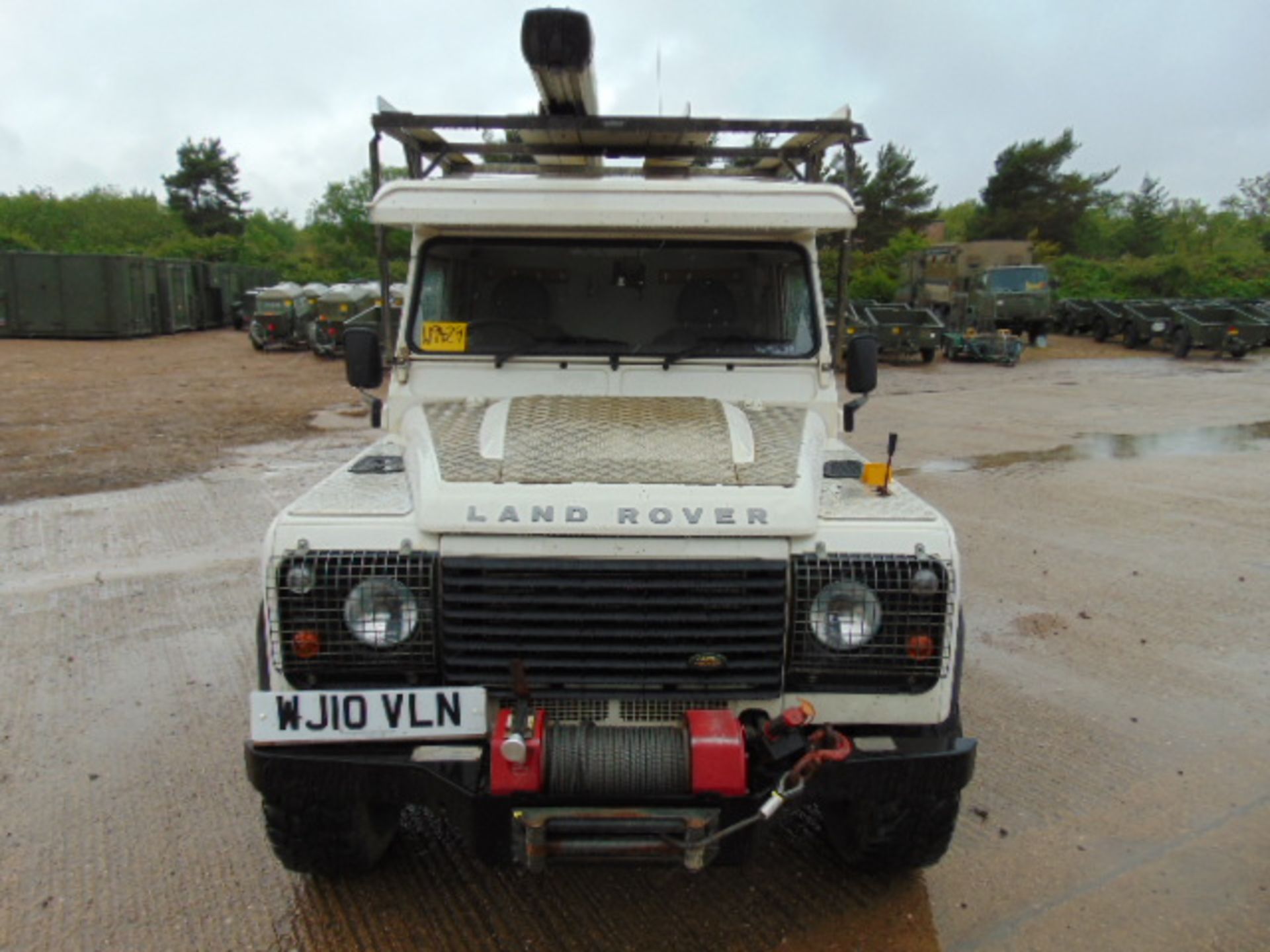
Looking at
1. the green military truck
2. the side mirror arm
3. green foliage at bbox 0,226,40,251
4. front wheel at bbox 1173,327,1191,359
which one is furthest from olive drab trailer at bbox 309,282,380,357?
green foliage at bbox 0,226,40,251

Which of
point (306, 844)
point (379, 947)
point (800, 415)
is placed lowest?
point (379, 947)

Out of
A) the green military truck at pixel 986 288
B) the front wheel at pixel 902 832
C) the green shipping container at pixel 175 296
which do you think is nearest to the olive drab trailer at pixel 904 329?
the green military truck at pixel 986 288

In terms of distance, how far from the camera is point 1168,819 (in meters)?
3.66

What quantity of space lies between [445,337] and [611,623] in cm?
172

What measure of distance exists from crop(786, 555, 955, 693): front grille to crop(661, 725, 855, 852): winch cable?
20 cm

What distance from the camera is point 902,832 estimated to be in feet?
10.0

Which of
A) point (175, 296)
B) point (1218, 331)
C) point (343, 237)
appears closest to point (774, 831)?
point (1218, 331)

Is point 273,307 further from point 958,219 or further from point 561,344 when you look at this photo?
point 958,219

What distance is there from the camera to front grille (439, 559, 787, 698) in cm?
269

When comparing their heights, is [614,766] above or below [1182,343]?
below

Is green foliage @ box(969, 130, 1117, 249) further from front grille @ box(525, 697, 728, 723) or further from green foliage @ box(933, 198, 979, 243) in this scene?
front grille @ box(525, 697, 728, 723)

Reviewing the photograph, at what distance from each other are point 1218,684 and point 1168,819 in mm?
1538

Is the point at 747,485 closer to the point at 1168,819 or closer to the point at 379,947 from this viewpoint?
the point at 379,947

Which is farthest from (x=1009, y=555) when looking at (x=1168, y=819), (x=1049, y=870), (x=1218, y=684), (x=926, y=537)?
(x=926, y=537)
